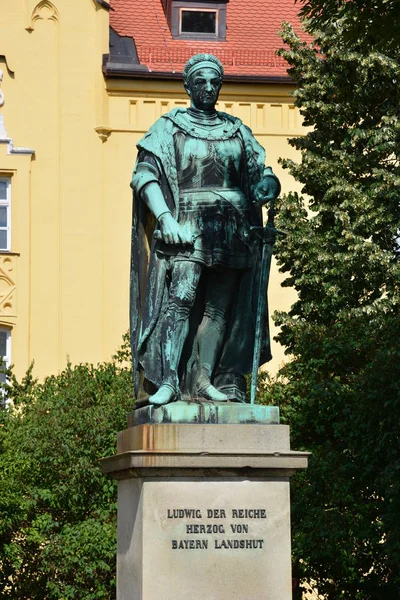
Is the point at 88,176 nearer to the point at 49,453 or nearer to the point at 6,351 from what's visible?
the point at 6,351

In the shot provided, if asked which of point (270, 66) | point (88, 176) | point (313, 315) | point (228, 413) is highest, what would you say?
point (270, 66)

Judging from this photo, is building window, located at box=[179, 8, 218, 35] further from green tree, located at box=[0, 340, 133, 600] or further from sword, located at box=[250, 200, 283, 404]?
sword, located at box=[250, 200, 283, 404]

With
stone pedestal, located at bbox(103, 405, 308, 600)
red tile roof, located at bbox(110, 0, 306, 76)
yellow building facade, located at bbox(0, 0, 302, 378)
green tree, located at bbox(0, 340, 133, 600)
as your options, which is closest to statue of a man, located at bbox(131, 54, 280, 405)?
stone pedestal, located at bbox(103, 405, 308, 600)

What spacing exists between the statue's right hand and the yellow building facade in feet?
54.6

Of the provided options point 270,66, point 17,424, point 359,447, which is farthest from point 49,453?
A: point 270,66

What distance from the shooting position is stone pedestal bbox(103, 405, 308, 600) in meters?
10.1

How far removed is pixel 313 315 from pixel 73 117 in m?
7.40

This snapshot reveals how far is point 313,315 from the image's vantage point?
891 inches

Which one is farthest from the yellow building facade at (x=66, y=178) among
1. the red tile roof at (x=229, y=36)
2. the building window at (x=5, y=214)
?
the red tile roof at (x=229, y=36)

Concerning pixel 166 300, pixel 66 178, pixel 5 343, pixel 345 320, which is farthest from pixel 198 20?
pixel 166 300

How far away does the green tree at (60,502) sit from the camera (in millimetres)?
20281

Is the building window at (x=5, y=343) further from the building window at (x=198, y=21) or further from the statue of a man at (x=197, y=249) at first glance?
the statue of a man at (x=197, y=249)

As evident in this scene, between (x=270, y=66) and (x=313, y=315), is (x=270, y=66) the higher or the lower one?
the higher one

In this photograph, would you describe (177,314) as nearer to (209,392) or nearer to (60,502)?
(209,392)
